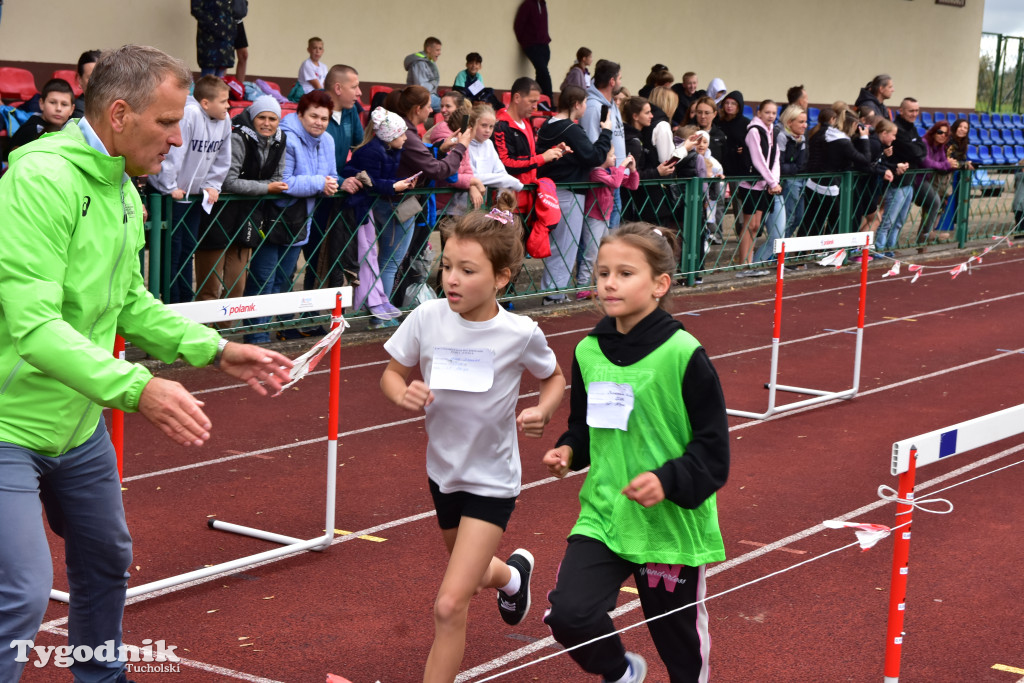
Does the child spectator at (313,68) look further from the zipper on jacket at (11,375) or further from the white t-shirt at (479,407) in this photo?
the zipper on jacket at (11,375)

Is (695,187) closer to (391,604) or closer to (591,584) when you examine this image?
(391,604)

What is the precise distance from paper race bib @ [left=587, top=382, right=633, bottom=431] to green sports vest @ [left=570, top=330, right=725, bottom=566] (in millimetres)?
21

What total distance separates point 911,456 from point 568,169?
9.37 m

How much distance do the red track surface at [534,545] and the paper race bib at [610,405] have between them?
1.22 m

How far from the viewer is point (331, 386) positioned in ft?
18.5

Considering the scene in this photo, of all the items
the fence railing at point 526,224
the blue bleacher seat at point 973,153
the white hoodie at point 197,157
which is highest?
the white hoodie at point 197,157

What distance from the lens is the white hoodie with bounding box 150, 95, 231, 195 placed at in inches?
360

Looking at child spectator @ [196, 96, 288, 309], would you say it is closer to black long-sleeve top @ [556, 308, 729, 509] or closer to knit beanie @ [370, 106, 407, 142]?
knit beanie @ [370, 106, 407, 142]

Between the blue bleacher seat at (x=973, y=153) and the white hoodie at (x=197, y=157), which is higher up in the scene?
the white hoodie at (x=197, y=157)

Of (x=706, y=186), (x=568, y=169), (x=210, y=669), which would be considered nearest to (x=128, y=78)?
(x=210, y=669)

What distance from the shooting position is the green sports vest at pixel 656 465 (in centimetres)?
364

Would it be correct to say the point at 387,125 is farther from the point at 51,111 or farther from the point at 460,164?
the point at 51,111

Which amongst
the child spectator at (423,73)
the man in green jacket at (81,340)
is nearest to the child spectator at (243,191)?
the man in green jacket at (81,340)

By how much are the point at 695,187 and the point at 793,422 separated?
6.04 metres
